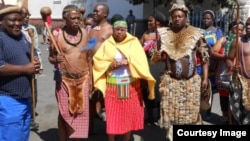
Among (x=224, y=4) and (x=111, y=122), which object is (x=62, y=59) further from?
(x=224, y=4)

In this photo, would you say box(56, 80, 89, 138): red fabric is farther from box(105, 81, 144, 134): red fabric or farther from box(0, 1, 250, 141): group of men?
box(105, 81, 144, 134): red fabric

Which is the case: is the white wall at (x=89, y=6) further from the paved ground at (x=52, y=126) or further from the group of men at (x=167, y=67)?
the group of men at (x=167, y=67)

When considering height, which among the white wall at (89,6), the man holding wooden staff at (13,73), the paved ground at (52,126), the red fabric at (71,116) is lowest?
the paved ground at (52,126)

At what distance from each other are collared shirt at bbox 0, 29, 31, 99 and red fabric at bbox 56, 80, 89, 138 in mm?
879

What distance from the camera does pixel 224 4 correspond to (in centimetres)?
1770

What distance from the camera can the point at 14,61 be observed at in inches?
162

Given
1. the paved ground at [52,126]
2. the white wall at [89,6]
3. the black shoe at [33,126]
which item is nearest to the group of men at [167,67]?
the paved ground at [52,126]

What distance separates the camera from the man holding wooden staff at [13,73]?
160 inches

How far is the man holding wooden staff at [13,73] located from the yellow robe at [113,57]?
1016mm

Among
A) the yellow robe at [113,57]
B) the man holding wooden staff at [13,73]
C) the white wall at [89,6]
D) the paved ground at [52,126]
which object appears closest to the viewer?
the man holding wooden staff at [13,73]

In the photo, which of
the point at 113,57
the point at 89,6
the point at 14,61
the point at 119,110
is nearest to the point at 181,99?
the point at 119,110

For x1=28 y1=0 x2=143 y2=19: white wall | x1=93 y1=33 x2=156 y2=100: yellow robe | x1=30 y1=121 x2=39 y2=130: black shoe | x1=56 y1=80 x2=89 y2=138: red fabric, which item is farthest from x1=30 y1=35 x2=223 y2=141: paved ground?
x1=28 y1=0 x2=143 y2=19: white wall

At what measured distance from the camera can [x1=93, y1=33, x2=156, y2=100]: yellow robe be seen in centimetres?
505

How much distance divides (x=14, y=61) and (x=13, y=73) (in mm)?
130
